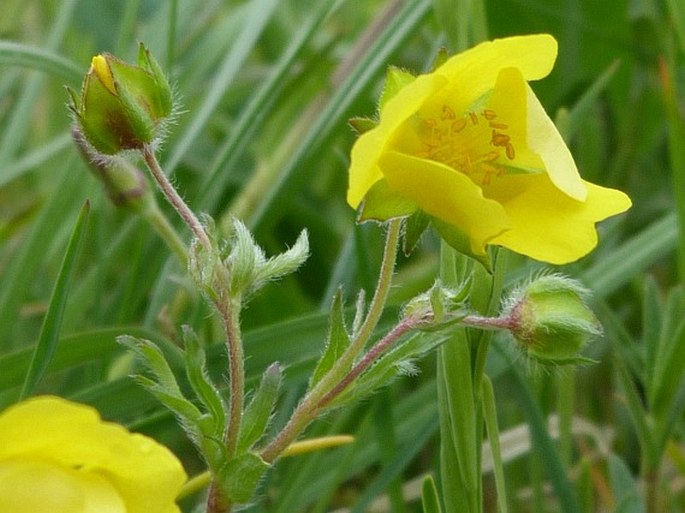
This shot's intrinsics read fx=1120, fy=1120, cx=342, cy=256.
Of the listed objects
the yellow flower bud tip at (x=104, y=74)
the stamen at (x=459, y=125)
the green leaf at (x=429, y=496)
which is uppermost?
the yellow flower bud tip at (x=104, y=74)

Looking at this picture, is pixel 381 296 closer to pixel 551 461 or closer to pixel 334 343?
pixel 334 343

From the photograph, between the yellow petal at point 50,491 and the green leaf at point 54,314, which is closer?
the yellow petal at point 50,491

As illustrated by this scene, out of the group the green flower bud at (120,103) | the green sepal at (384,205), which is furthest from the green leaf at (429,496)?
the green flower bud at (120,103)

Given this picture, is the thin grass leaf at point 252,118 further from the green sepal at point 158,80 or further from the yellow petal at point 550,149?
the yellow petal at point 550,149

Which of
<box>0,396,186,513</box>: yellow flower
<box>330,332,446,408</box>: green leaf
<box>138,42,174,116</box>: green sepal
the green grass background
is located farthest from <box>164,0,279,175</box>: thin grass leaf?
<box>0,396,186,513</box>: yellow flower

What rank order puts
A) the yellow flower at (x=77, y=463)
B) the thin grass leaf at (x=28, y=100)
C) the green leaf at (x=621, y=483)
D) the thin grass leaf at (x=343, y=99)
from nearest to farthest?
the yellow flower at (x=77, y=463), the green leaf at (x=621, y=483), the thin grass leaf at (x=343, y=99), the thin grass leaf at (x=28, y=100)

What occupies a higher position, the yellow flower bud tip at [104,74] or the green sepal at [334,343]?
the yellow flower bud tip at [104,74]

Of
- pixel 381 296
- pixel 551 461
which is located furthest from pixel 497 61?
pixel 551 461
